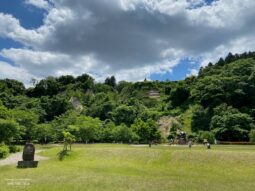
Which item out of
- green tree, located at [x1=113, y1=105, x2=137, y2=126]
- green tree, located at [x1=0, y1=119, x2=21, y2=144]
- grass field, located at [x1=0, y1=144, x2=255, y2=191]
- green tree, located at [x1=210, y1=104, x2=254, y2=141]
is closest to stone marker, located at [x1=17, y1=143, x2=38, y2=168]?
grass field, located at [x1=0, y1=144, x2=255, y2=191]

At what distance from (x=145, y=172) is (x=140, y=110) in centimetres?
6213

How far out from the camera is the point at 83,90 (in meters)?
122

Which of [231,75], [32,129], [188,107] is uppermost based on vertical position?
[231,75]

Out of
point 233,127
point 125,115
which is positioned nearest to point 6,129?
point 233,127

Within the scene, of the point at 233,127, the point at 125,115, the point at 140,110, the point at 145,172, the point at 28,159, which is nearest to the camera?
the point at 145,172

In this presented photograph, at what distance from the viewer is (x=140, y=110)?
293ft

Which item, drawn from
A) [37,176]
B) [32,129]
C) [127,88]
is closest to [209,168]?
[37,176]

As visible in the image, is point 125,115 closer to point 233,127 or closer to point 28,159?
point 233,127

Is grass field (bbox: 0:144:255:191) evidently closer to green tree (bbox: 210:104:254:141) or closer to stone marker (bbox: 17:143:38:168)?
stone marker (bbox: 17:143:38:168)

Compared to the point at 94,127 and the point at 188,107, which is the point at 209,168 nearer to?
the point at 94,127

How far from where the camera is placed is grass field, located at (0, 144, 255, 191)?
65.2 feet

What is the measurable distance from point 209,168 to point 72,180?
12540 mm

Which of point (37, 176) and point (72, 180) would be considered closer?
point (72, 180)

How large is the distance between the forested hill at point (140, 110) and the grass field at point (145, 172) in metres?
20.0
